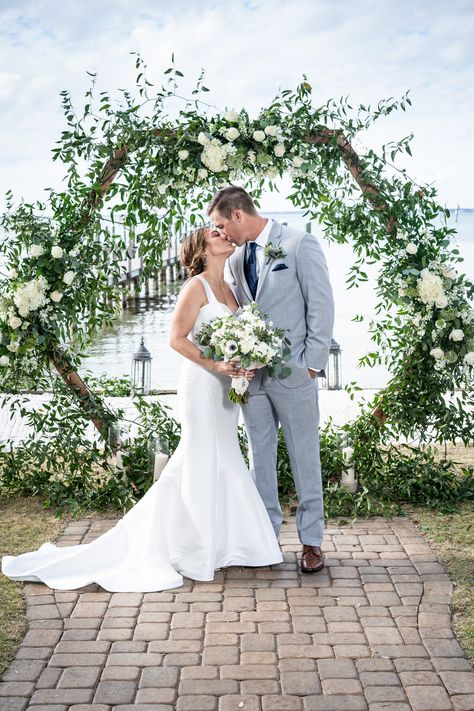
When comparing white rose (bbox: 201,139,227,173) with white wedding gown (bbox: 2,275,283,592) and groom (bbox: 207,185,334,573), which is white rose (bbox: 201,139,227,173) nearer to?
groom (bbox: 207,185,334,573)

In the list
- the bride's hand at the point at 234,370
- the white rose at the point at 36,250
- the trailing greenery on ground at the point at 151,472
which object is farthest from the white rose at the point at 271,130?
the trailing greenery on ground at the point at 151,472

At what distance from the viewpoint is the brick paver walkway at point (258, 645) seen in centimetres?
352

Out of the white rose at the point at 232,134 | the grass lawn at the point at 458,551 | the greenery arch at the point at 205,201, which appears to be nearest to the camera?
the grass lawn at the point at 458,551

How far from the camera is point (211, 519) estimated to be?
4.81 meters

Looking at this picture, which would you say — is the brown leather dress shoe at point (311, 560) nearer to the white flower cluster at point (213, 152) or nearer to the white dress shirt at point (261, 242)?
the white dress shirt at point (261, 242)

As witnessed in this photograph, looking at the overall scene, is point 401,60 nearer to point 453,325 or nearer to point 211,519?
point 453,325

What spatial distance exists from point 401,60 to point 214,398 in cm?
2324

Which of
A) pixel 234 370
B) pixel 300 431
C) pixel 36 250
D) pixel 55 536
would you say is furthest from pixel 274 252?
pixel 55 536

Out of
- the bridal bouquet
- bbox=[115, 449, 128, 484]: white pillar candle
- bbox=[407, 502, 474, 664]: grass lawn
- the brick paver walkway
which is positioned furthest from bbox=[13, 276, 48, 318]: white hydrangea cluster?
bbox=[407, 502, 474, 664]: grass lawn

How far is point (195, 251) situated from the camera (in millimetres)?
4992

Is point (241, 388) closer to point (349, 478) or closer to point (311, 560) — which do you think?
point (311, 560)

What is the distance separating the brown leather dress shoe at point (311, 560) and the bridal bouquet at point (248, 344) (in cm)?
92

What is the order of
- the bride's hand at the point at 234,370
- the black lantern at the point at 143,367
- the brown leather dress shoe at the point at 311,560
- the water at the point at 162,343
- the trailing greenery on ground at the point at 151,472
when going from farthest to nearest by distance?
the water at the point at 162,343
the black lantern at the point at 143,367
the trailing greenery on ground at the point at 151,472
the brown leather dress shoe at the point at 311,560
the bride's hand at the point at 234,370

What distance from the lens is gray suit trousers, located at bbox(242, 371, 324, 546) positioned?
4852mm
